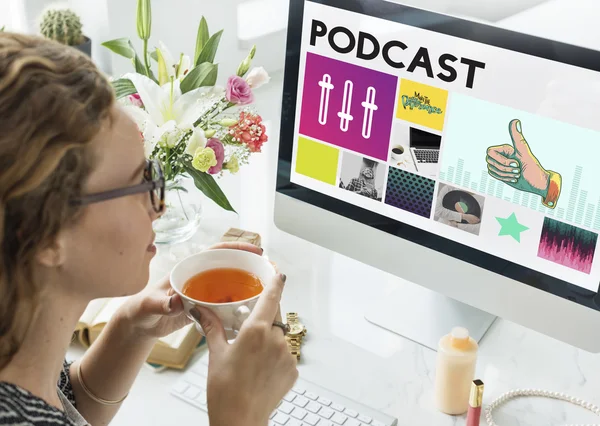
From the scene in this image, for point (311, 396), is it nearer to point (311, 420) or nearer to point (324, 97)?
point (311, 420)

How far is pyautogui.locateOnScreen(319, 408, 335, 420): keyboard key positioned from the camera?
A: 1070 mm

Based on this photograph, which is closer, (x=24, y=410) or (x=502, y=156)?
(x=24, y=410)

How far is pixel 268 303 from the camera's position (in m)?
0.89

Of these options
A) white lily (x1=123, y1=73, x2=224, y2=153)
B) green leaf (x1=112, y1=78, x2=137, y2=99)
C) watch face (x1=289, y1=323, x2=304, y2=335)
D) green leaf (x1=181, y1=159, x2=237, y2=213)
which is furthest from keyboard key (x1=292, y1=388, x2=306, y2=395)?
green leaf (x1=112, y1=78, x2=137, y2=99)

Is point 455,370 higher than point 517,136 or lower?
lower

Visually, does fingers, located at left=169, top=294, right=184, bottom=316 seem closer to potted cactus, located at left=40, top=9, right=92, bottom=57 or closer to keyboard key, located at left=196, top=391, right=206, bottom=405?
keyboard key, located at left=196, top=391, right=206, bottom=405

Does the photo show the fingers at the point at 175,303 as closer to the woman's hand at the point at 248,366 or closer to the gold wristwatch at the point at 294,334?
the woman's hand at the point at 248,366

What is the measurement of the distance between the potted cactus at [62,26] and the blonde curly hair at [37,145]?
4.37 ft

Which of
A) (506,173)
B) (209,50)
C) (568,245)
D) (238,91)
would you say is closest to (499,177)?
(506,173)

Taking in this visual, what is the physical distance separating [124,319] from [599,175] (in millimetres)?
624

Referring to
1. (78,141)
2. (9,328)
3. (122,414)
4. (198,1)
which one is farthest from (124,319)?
(198,1)

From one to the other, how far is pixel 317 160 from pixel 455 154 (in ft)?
0.76

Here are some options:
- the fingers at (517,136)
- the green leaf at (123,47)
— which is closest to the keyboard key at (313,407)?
the fingers at (517,136)

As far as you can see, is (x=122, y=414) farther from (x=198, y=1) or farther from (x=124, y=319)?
(x=198, y=1)
